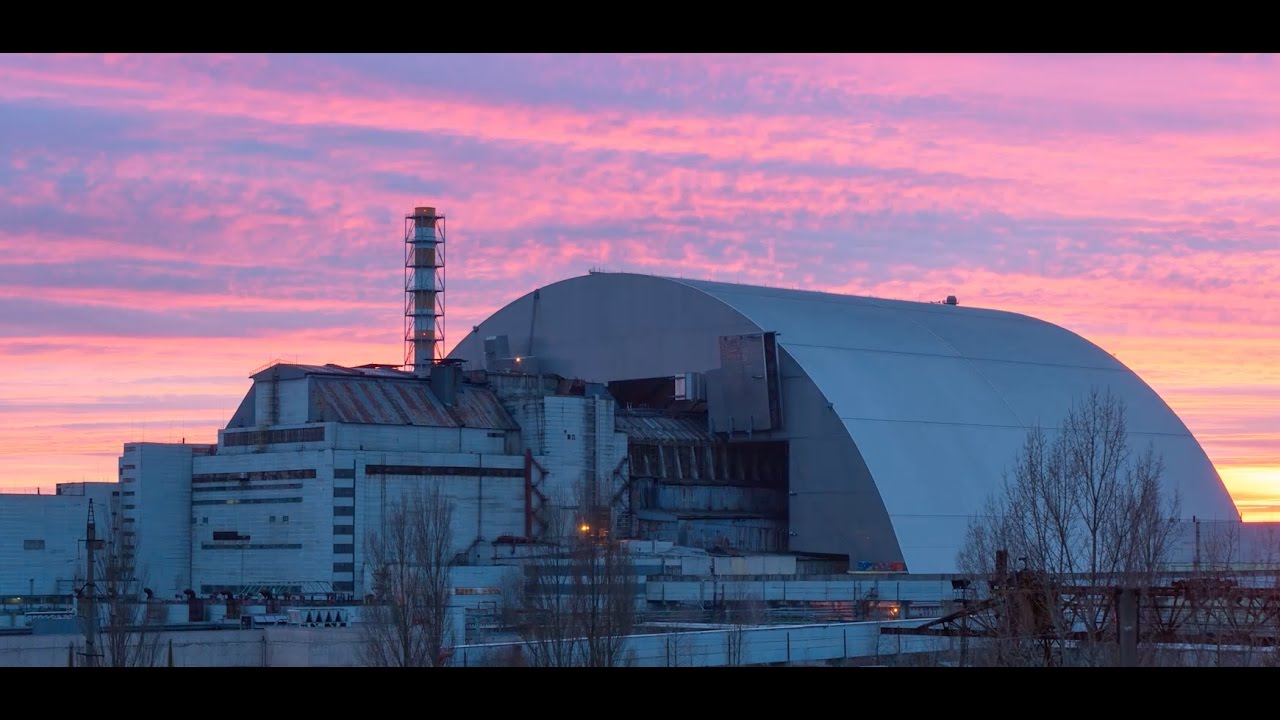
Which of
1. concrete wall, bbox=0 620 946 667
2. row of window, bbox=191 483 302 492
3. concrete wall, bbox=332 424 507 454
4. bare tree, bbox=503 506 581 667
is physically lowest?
concrete wall, bbox=0 620 946 667

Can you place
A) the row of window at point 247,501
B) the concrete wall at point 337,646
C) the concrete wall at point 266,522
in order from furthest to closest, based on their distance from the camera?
1. the row of window at point 247,501
2. the concrete wall at point 266,522
3. the concrete wall at point 337,646

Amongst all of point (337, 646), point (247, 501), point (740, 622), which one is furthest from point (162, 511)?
point (740, 622)

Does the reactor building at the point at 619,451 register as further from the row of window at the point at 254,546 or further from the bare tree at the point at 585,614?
the bare tree at the point at 585,614

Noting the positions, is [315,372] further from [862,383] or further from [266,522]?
[862,383]

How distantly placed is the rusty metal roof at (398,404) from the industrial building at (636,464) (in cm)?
14

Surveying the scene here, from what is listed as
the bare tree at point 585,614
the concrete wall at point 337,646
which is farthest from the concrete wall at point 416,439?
the concrete wall at point 337,646

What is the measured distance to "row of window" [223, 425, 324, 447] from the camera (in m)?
→ 76.4

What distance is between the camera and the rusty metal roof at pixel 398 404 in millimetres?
77850

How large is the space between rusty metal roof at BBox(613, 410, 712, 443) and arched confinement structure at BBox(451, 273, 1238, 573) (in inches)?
75.7

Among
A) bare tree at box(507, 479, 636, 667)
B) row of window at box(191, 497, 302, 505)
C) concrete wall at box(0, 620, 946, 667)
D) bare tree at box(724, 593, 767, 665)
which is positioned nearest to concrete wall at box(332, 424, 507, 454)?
row of window at box(191, 497, 302, 505)

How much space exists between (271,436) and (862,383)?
30.9 m

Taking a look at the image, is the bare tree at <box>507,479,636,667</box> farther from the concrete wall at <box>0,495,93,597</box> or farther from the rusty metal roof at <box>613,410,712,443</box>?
the concrete wall at <box>0,495,93,597</box>

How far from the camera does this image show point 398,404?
80.4 meters
